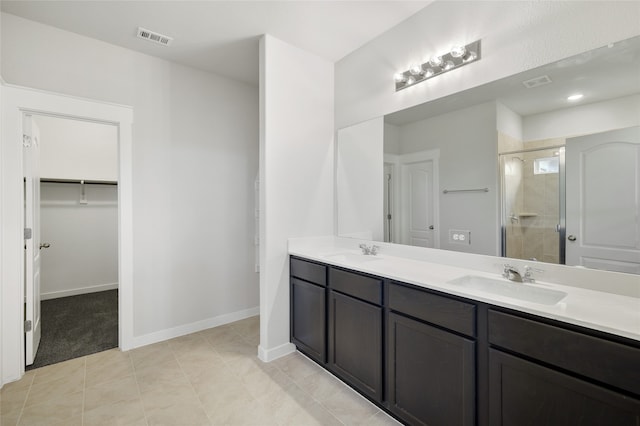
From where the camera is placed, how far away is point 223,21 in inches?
91.2

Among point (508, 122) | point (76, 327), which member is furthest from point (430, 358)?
point (76, 327)

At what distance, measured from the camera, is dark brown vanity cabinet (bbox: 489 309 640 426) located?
0.99 metres

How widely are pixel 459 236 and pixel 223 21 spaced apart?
244 cm

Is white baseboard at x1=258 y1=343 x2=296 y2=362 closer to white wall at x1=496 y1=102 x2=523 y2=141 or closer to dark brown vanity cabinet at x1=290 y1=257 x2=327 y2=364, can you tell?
dark brown vanity cabinet at x1=290 y1=257 x2=327 y2=364

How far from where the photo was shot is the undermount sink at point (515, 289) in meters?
1.46

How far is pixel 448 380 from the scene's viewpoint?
146 centimetres

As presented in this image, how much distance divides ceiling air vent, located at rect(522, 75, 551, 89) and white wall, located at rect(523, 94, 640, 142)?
17 centimetres

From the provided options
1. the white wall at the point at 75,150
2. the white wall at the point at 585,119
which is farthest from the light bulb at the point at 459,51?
the white wall at the point at 75,150

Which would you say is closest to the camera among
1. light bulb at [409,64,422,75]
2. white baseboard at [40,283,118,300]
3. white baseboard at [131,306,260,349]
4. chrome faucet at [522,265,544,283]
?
chrome faucet at [522,265,544,283]

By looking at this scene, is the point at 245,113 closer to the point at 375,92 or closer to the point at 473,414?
the point at 375,92

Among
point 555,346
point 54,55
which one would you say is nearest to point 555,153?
point 555,346

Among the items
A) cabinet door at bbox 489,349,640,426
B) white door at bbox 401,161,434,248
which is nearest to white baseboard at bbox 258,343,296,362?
white door at bbox 401,161,434,248

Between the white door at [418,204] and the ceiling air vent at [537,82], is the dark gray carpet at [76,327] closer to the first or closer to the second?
the white door at [418,204]

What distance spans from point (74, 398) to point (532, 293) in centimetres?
298
